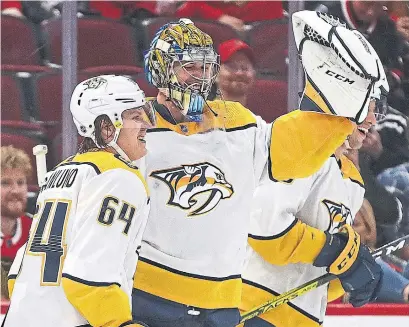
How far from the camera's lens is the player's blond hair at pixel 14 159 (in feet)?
11.5

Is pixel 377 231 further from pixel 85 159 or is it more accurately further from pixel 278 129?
pixel 85 159

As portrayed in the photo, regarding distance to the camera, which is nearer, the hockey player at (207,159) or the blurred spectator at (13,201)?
the hockey player at (207,159)

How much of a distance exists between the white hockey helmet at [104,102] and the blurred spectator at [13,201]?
134 cm

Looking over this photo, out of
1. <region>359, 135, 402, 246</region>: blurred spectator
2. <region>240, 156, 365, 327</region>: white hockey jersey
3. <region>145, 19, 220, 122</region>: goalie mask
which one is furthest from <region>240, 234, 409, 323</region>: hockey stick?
<region>359, 135, 402, 246</region>: blurred spectator

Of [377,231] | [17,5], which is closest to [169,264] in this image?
[377,231]

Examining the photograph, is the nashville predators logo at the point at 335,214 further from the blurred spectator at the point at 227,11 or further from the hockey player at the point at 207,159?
the blurred spectator at the point at 227,11

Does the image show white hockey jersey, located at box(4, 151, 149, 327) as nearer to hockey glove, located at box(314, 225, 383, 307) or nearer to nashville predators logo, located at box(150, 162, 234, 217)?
nashville predators logo, located at box(150, 162, 234, 217)

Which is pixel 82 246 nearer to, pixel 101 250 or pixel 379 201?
pixel 101 250

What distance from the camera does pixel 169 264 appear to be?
2.42 meters

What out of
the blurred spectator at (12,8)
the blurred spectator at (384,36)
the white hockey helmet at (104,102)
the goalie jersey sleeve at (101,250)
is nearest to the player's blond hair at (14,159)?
the blurred spectator at (12,8)

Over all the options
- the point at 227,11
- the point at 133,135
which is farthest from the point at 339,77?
the point at 227,11

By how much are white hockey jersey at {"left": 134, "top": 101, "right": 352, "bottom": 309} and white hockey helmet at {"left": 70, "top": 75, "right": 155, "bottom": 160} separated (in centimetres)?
20

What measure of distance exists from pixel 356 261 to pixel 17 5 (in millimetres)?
1497

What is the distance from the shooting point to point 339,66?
2361 mm
